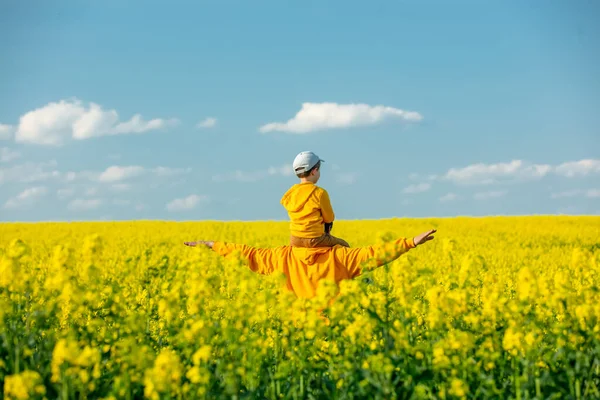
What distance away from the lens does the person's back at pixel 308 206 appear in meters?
6.19

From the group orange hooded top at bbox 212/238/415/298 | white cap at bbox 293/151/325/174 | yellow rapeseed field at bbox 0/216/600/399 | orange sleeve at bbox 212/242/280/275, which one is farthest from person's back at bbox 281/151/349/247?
yellow rapeseed field at bbox 0/216/600/399

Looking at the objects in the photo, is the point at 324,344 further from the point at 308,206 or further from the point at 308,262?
the point at 308,206

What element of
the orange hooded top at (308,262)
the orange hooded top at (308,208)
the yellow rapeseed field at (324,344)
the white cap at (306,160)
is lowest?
the yellow rapeseed field at (324,344)

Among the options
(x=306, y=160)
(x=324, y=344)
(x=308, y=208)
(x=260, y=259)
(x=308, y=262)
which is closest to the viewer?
(x=324, y=344)

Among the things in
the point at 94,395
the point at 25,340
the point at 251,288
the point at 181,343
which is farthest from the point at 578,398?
the point at 25,340

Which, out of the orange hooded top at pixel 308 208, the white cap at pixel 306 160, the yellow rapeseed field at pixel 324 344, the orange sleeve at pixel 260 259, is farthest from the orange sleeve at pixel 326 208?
the yellow rapeseed field at pixel 324 344

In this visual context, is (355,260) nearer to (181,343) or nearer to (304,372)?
(304,372)

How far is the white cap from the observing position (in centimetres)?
612

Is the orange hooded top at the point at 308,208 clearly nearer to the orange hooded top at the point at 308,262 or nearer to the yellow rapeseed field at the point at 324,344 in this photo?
the orange hooded top at the point at 308,262

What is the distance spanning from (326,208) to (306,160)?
1.66 ft

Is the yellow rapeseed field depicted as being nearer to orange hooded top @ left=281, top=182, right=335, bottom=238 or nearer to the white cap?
orange hooded top @ left=281, top=182, right=335, bottom=238

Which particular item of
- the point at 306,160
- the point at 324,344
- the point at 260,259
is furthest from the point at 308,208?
the point at 324,344

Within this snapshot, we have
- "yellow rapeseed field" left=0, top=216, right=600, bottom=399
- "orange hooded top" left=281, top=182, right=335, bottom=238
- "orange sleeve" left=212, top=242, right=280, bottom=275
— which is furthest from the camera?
"orange sleeve" left=212, top=242, right=280, bottom=275

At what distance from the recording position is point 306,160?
6129 millimetres
